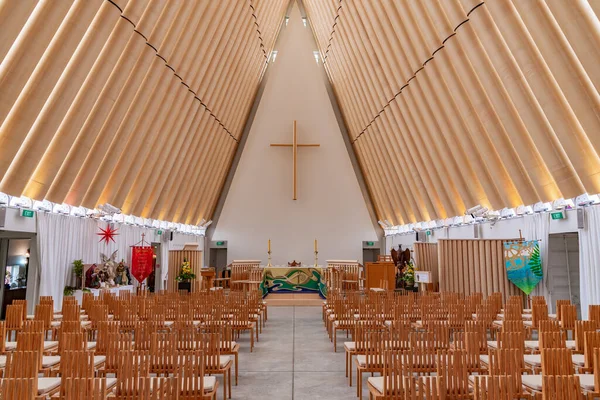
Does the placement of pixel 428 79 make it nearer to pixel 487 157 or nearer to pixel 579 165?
pixel 487 157

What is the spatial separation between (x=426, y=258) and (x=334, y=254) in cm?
658

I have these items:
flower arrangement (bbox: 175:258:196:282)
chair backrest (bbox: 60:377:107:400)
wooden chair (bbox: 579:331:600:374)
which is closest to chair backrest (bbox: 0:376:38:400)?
chair backrest (bbox: 60:377:107:400)

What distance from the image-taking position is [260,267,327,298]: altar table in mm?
15009

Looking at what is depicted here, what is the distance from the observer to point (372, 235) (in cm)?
2070

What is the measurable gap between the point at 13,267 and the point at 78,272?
2497 mm

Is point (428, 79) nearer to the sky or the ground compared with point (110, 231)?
nearer to the sky

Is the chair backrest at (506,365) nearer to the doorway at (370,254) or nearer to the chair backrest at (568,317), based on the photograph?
the chair backrest at (568,317)

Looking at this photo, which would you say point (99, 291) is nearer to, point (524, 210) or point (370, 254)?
point (524, 210)

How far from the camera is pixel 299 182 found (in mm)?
20906

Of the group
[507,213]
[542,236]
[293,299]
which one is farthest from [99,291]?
[542,236]

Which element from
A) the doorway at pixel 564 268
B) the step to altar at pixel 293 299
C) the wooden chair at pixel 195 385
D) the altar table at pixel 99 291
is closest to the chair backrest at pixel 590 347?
the wooden chair at pixel 195 385

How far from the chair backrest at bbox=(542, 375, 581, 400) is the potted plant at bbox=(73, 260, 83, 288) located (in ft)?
34.6

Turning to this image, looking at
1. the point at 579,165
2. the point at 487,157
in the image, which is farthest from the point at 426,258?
the point at 579,165

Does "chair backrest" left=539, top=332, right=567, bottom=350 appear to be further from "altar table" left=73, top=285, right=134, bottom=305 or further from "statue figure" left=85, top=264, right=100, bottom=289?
"statue figure" left=85, top=264, right=100, bottom=289
